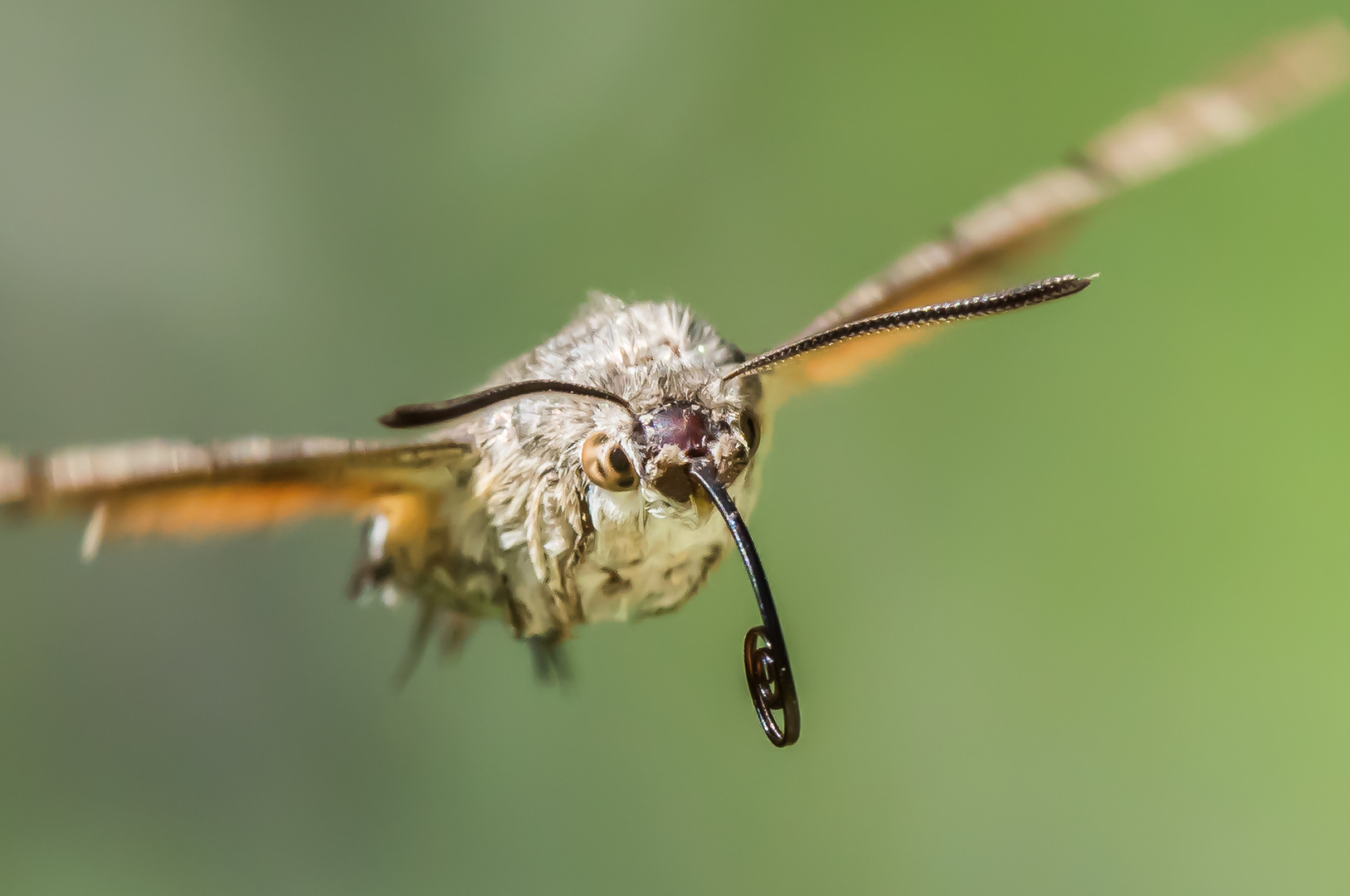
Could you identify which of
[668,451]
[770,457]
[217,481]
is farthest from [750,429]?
[770,457]

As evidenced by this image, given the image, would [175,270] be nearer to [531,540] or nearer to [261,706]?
[261,706]

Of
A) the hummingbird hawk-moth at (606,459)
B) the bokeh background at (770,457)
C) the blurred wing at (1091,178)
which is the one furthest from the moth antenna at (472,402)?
the bokeh background at (770,457)

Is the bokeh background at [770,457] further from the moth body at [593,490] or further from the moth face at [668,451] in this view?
the moth face at [668,451]

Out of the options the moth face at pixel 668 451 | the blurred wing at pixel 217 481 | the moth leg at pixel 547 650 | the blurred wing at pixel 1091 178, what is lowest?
the moth leg at pixel 547 650

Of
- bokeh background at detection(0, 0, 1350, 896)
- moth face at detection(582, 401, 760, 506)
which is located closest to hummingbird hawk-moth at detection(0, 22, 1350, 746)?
moth face at detection(582, 401, 760, 506)

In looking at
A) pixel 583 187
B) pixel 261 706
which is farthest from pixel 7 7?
pixel 261 706

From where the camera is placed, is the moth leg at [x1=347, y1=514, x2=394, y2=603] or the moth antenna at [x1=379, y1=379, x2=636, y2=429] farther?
the moth leg at [x1=347, y1=514, x2=394, y2=603]

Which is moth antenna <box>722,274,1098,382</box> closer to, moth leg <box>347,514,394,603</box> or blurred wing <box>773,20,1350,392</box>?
blurred wing <box>773,20,1350,392</box>
